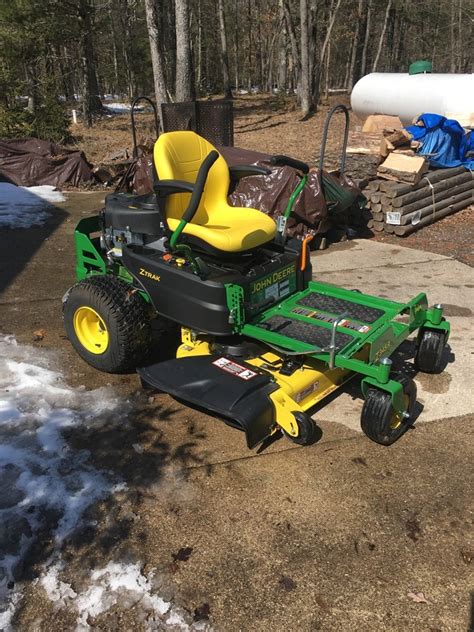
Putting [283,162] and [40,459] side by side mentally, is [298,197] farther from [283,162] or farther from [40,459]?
[40,459]

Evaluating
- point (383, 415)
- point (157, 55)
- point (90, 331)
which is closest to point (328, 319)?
point (383, 415)

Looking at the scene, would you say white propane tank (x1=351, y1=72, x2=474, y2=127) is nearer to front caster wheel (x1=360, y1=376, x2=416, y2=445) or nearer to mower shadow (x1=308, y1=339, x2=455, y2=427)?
mower shadow (x1=308, y1=339, x2=455, y2=427)

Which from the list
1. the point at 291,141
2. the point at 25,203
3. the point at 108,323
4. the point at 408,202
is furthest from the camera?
the point at 291,141

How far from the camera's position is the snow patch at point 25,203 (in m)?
8.18

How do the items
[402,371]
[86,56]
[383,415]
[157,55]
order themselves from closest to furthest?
[383,415], [402,371], [157,55], [86,56]

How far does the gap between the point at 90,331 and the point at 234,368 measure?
4.64ft

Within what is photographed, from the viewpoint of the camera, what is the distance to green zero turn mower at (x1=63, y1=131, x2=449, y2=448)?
3.17m

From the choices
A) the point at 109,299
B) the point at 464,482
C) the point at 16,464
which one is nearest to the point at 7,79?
the point at 109,299

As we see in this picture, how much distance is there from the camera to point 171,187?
3445mm

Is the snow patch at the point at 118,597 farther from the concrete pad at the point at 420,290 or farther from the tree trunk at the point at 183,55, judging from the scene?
the tree trunk at the point at 183,55

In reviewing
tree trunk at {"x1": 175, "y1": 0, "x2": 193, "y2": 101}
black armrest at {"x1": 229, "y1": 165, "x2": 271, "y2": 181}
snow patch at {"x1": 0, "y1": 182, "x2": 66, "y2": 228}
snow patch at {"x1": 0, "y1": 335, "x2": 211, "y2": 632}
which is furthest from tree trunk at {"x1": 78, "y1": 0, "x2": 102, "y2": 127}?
snow patch at {"x1": 0, "y1": 335, "x2": 211, "y2": 632}

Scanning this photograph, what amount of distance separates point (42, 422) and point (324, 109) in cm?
1785

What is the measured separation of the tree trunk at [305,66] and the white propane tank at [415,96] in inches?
91.9

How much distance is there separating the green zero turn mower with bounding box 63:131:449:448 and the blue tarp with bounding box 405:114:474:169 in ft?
18.3
